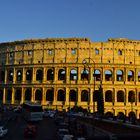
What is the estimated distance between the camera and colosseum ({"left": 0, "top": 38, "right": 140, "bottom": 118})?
95875 millimetres

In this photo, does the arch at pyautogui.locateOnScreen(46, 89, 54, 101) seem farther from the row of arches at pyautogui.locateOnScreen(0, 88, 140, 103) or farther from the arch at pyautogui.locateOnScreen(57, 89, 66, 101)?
the arch at pyautogui.locateOnScreen(57, 89, 66, 101)

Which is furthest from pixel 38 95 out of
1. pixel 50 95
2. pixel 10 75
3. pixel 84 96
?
pixel 84 96

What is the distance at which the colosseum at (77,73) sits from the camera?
9588 centimetres

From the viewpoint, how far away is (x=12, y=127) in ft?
196

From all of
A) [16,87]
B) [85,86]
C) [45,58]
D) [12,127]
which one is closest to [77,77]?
[85,86]

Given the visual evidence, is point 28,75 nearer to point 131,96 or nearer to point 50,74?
point 50,74

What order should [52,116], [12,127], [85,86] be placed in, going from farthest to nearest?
[85,86]
[52,116]
[12,127]

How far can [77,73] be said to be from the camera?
316 ft

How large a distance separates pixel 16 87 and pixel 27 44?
36.3ft

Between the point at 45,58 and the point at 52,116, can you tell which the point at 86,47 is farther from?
the point at 52,116

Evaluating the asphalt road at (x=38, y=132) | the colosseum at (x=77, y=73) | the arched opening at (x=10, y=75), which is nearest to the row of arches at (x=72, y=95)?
the colosseum at (x=77, y=73)

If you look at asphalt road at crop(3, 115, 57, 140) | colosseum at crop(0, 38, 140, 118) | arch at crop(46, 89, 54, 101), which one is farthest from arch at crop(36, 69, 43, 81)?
asphalt road at crop(3, 115, 57, 140)

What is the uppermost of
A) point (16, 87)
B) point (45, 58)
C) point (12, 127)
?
point (45, 58)

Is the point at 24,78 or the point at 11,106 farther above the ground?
the point at 24,78
